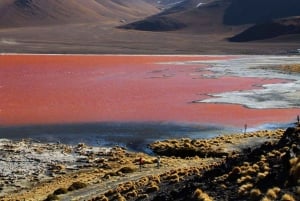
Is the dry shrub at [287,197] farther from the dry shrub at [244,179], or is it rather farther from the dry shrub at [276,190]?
the dry shrub at [244,179]

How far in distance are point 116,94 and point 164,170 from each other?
1167 inches

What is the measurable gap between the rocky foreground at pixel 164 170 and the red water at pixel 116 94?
320 inches

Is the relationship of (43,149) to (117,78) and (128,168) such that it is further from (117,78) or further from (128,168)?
(117,78)

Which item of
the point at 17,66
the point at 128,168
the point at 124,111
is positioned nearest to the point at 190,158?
the point at 128,168

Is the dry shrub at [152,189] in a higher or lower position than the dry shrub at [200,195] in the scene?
lower

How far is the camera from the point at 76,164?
25516 millimetres

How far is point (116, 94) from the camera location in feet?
168

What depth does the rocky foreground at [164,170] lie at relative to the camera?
12.4m

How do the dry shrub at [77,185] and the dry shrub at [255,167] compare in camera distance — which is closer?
the dry shrub at [255,167]

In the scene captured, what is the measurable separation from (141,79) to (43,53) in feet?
174

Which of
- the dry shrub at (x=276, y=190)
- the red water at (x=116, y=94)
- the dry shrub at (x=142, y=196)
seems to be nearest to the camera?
the dry shrub at (x=276, y=190)

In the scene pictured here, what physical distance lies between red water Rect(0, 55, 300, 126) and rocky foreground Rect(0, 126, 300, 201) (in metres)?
8.13

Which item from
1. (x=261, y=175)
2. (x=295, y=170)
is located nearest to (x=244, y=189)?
(x=261, y=175)

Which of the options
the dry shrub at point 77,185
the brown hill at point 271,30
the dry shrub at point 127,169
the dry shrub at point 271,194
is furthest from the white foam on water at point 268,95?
the brown hill at point 271,30
